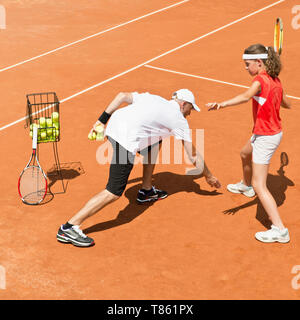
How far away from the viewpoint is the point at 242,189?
8.11m

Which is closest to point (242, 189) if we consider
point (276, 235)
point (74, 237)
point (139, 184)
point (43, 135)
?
point (276, 235)

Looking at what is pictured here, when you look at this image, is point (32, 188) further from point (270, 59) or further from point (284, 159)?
point (284, 159)

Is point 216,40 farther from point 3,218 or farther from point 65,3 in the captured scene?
point 3,218

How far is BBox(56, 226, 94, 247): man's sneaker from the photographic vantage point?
6773 mm

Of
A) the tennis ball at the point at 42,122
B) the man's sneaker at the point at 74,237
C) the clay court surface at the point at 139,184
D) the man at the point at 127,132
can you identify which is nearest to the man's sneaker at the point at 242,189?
the clay court surface at the point at 139,184

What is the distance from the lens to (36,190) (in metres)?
7.98

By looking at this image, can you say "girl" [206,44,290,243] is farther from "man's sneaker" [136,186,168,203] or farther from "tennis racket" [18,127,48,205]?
"tennis racket" [18,127,48,205]

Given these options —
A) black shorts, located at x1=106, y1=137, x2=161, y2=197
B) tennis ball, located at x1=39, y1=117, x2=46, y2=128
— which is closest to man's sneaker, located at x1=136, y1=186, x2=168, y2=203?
black shorts, located at x1=106, y1=137, x2=161, y2=197

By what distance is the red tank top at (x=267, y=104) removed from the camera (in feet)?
21.8

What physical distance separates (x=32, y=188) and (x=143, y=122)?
218 centimetres

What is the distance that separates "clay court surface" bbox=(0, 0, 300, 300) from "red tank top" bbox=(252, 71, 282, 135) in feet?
4.36

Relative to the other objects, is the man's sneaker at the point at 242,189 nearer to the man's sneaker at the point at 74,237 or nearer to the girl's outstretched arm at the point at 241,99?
the girl's outstretched arm at the point at 241,99

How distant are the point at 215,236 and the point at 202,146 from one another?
2795 millimetres

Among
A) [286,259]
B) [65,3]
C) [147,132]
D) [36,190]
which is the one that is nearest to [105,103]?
[36,190]
